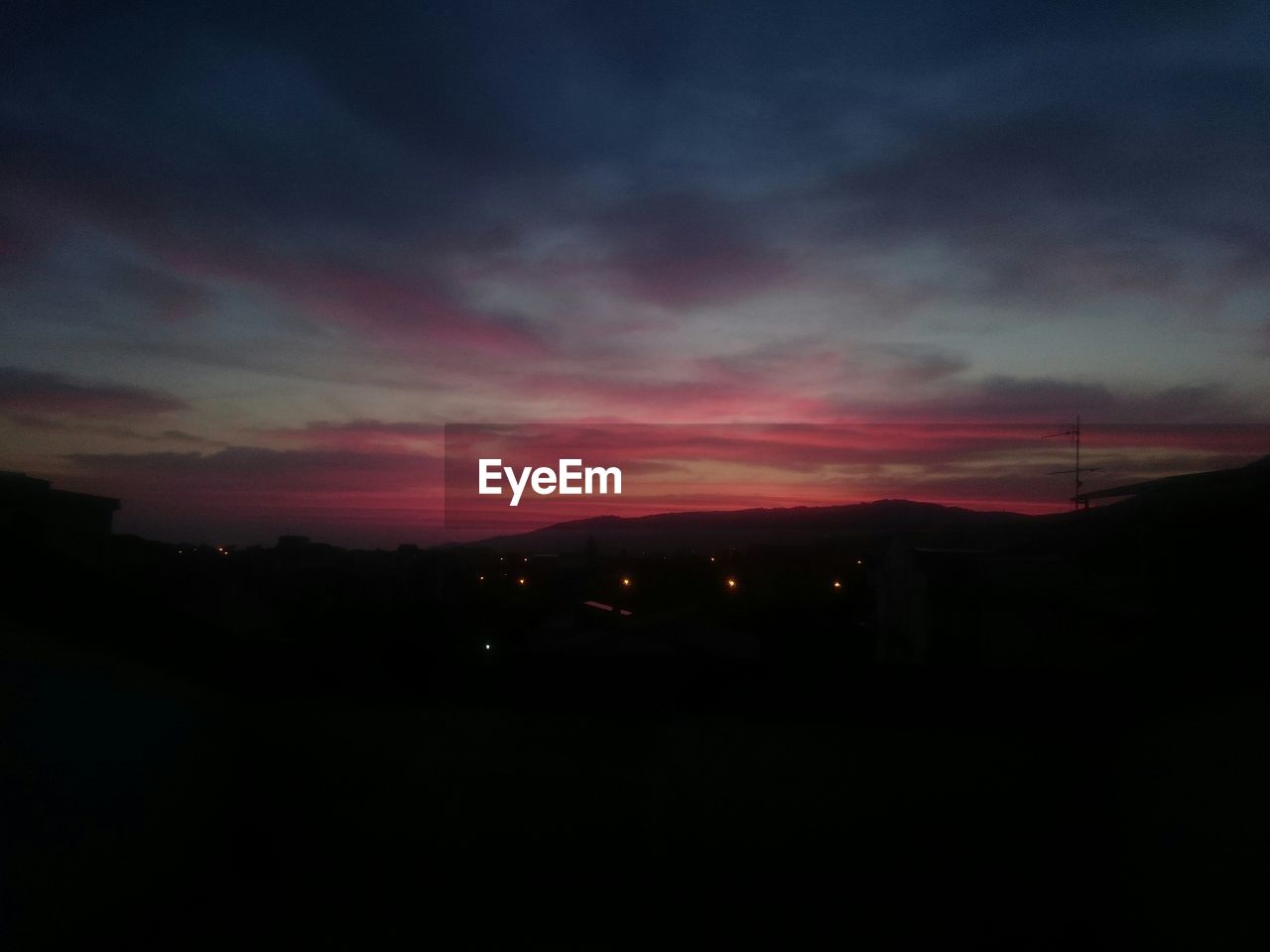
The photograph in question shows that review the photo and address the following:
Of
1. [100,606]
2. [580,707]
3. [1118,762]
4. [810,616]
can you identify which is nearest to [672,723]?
[580,707]

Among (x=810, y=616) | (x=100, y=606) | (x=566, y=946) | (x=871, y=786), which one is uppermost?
(x=100, y=606)

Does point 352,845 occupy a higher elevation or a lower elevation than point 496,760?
lower

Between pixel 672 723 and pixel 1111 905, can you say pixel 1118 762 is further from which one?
pixel 672 723

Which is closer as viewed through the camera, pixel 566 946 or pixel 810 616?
pixel 566 946

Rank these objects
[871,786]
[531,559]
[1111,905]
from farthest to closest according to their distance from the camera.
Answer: [531,559]
[871,786]
[1111,905]

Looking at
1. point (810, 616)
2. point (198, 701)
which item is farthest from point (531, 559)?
point (198, 701)

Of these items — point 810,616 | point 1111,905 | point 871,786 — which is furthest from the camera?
point 810,616

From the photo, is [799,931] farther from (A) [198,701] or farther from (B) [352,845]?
(A) [198,701]
